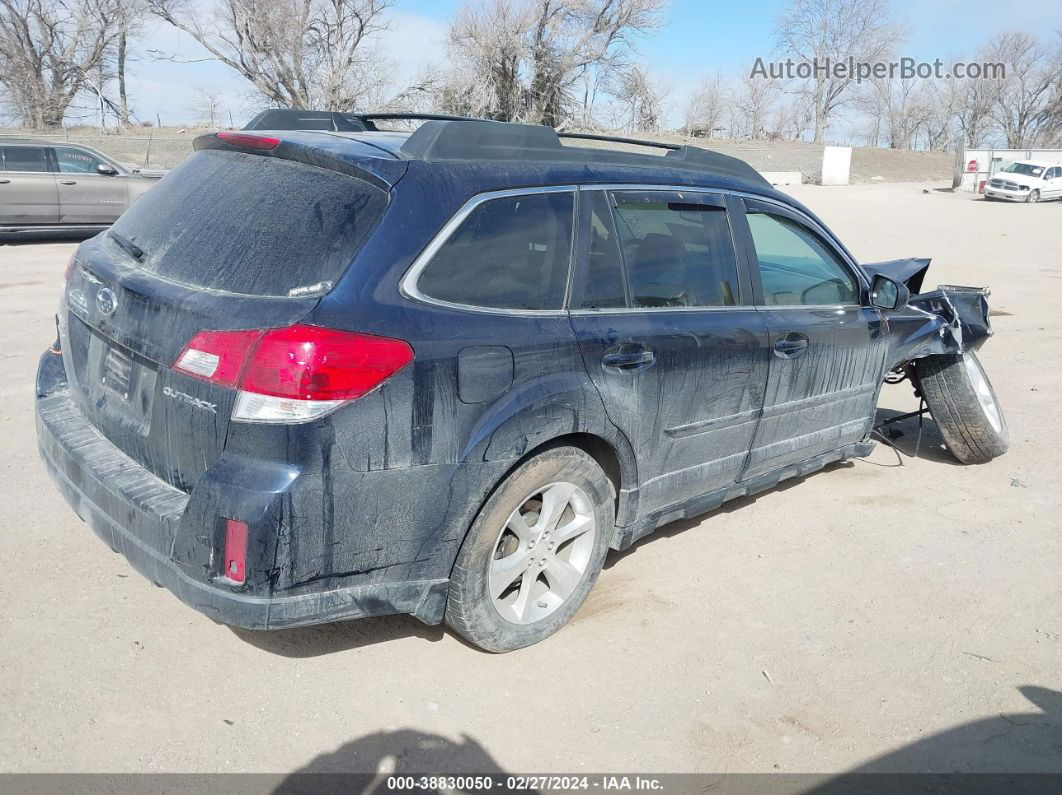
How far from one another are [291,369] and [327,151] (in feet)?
A: 2.88

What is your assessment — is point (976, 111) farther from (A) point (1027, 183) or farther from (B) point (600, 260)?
(B) point (600, 260)

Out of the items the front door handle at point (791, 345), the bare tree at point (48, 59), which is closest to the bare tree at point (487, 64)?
the bare tree at point (48, 59)

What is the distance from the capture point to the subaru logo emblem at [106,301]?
10.5 ft

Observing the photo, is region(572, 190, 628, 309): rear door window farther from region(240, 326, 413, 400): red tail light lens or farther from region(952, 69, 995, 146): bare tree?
region(952, 69, 995, 146): bare tree

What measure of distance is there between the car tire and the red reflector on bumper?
29.3 inches

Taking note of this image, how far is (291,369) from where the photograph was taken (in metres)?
2.72

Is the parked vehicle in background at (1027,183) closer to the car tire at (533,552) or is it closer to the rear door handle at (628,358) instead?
the rear door handle at (628,358)

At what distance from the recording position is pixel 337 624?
369cm

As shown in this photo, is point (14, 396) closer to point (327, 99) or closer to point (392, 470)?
point (392, 470)

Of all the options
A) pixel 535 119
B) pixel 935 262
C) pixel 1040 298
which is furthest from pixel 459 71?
pixel 1040 298

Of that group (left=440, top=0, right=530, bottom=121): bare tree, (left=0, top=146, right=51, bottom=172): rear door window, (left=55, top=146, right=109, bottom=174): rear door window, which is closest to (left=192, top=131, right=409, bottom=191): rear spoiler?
(left=0, top=146, right=51, bottom=172): rear door window

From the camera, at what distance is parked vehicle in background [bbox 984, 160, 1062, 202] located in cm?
3825

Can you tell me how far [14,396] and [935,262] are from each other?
15149mm

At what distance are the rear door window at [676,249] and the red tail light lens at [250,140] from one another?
1326 millimetres
